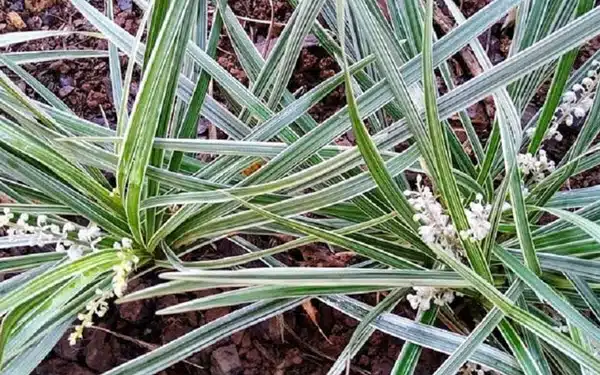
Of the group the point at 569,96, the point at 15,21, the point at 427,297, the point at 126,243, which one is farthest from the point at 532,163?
the point at 15,21

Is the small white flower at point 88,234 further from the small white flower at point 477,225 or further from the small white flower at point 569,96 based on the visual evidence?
the small white flower at point 569,96

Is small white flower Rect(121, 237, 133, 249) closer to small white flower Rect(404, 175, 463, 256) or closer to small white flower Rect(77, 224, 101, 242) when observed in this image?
small white flower Rect(77, 224, 101, 242)

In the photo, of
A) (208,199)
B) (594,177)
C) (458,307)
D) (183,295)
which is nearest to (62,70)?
(183,295)

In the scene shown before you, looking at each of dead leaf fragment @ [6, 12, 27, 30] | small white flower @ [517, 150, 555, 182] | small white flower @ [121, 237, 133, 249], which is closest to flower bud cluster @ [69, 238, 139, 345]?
small white flower @ [121, 237, 133, 249]

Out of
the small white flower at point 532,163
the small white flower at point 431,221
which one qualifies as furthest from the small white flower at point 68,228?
the small white flower at point 532,163

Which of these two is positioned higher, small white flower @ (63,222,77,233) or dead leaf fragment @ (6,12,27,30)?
dead leaf fragment @ (6,12,27,30)

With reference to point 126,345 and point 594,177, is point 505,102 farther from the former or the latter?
point 126,345

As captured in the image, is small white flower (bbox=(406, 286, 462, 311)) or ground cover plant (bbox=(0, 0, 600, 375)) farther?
small white flower (bbox=(406, 286, 462, 311))

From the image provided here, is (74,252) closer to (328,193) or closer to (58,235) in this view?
(58,235)
